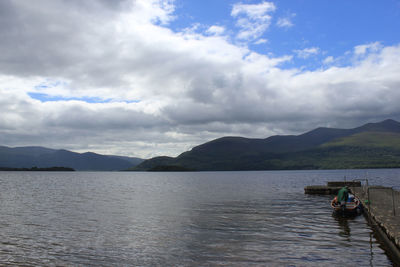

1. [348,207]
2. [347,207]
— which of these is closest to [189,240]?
[347,207]

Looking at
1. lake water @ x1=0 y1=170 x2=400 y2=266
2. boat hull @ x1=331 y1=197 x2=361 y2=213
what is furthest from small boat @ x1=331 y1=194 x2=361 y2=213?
lake water @ x1=0 y1=170 x2=400 y2=266

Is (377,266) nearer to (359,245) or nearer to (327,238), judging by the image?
(359,245)

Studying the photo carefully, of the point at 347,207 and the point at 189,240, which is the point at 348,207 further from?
the point at 189,240

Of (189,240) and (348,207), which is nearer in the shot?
(189,240)

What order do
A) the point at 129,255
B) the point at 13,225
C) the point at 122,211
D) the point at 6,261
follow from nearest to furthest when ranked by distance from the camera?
the point at 6,261
the point at 129,255
the point at 13,225
the point at 122,211

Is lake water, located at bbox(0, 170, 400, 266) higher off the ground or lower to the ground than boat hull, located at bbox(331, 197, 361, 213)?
lower

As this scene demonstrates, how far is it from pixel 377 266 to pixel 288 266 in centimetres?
514

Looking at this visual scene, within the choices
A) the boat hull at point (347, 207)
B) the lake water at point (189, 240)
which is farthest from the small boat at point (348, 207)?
the lake water at point (189, 240)

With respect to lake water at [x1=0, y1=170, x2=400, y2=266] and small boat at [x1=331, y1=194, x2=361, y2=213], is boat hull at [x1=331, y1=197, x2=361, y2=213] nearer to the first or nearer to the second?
small boat at [x1=331, y1=194, x2=361, y2=213]

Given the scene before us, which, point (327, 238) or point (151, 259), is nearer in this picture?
point (151, 259)

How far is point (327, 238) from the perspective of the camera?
2581 centimetres

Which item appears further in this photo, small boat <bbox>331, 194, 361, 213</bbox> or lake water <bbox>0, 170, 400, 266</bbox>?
small boat <bbox>331, 194, 361, 213</bbox>

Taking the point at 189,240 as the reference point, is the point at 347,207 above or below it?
above

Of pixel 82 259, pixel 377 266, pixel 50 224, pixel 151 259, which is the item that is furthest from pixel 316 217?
pixel 50 224
